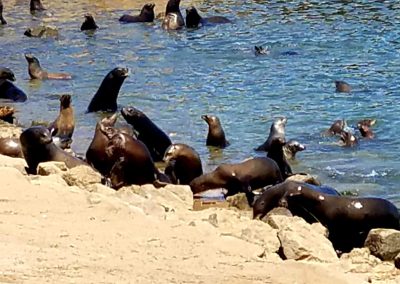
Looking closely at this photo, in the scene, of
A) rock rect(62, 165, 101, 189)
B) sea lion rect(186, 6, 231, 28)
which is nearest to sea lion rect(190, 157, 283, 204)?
rock rect(62, 165, 101, 189)

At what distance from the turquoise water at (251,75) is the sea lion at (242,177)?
A: 0.77m

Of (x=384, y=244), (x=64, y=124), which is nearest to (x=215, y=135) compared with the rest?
(x=64, y=124)

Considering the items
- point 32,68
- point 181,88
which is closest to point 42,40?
point 32,68

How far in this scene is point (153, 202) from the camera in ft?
24.2

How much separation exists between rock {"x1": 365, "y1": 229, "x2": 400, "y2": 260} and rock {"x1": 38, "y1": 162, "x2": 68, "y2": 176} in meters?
2.78

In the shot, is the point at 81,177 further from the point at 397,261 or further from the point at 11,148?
the point at 397,261

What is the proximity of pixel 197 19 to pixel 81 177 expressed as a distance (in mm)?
14148

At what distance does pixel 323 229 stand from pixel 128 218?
1766 millimetres

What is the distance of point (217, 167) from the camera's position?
972 centimetres

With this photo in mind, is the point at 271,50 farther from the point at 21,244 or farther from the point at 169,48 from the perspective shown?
the point at 21,244

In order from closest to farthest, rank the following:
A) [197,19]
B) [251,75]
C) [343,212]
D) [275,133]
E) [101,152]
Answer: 1. [343,212]
2. [101,152]
3. [275,133]
4. [251,75]
5. [197,19]

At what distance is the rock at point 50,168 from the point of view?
8204 millimetres

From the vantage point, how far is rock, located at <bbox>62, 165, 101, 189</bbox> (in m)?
7.95

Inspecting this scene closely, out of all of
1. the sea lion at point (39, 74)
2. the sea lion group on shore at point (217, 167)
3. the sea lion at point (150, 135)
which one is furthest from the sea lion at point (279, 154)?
the sea lion at point (39, 74)
